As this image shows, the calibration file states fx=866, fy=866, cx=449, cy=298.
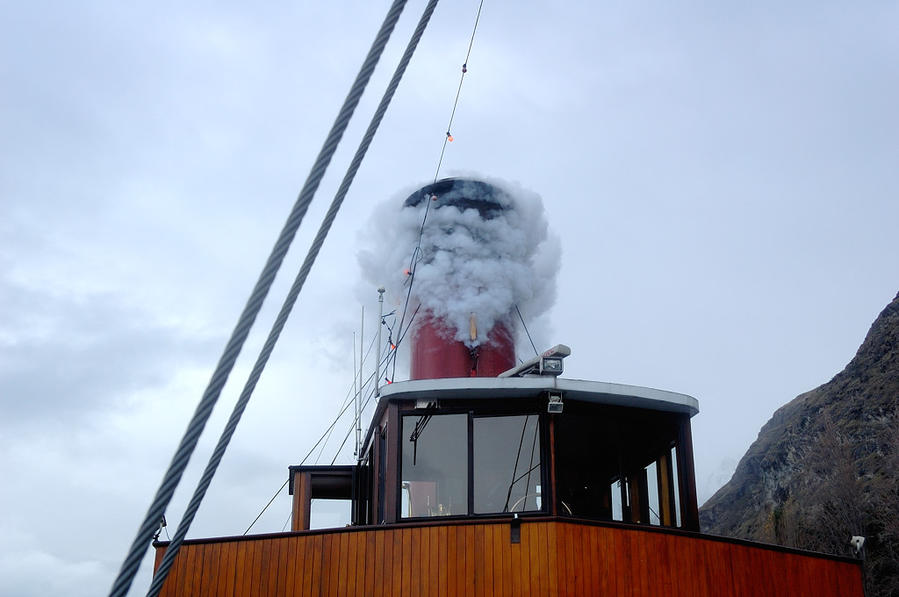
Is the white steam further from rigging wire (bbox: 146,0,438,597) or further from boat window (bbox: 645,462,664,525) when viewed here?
rigging wire (bbox: 146,0,438,597)

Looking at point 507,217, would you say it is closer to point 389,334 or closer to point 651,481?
point 389,334

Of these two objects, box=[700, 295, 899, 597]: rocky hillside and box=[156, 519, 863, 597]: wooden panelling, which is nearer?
box=[156, 519, 863, 597]: wooden panelling

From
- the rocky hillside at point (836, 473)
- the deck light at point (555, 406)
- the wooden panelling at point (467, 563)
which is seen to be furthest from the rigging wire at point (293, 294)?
the rocky hillside at point (836, 473)

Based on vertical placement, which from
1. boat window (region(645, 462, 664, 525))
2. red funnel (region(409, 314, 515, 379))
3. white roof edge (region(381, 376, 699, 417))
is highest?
red funnel (region(409, 314, 515, 379))

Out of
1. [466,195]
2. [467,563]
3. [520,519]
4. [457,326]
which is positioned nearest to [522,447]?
[520,519]

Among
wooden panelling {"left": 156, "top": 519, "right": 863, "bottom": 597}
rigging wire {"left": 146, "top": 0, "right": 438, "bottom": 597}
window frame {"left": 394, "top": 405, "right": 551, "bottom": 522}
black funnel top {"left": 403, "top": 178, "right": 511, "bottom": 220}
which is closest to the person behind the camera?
rigging wire {"left": 146, "top": 0, "right": 438, "bottom": 597}

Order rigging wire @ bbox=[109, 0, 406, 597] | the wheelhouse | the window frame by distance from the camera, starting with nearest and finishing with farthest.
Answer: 1. rigging wire @ bbox=[109, 0, 406, 597]
2. the window frame
3. the wheelhouse

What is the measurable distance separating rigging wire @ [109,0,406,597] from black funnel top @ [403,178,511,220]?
31.9 feet

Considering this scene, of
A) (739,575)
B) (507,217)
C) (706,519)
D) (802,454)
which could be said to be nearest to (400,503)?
(739,575)

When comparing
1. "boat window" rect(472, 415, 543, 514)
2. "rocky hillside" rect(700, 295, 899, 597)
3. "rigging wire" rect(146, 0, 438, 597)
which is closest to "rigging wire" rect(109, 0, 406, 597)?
"rigging wire" rect(146, 0, 438, 597)

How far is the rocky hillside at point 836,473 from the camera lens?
2869 centimetres

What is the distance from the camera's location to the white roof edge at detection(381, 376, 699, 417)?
10344mm

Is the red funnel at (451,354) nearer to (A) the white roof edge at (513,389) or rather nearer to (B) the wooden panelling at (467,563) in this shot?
(A) the white roof edge at (513,389)

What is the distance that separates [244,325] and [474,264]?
968cm
